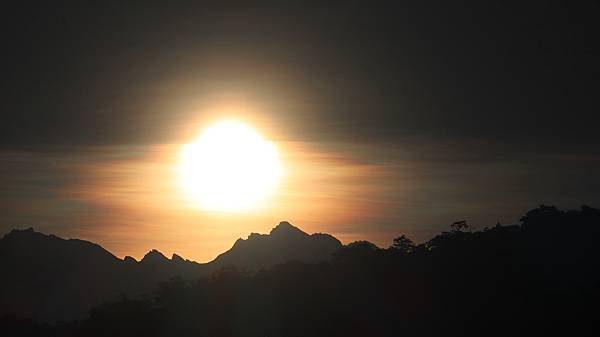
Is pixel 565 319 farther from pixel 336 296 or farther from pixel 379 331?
pixel 336 296

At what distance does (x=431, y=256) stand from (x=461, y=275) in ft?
29.8

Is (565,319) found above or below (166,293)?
below

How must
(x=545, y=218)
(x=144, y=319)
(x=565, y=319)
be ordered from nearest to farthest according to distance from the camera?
1. (x=565, y=319)
2. (x=144, y=319)
3. (x=545, y=218)

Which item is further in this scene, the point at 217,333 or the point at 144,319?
the point at 144,319

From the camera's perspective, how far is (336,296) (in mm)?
107875

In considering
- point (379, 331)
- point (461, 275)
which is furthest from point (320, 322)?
point (461, 275)

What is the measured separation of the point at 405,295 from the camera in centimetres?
10862

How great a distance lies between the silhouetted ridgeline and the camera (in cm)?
9962

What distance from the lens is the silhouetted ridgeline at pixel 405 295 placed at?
3922 inches

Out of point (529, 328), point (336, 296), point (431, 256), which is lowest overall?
point (529, 328)

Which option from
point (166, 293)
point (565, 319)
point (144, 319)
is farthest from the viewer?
point (166, 293)

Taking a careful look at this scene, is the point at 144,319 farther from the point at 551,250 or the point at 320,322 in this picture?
the point at 551,250

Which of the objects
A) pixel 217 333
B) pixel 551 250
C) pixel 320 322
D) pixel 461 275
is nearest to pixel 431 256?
pixel 461 275

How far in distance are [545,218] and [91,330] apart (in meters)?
77.3
